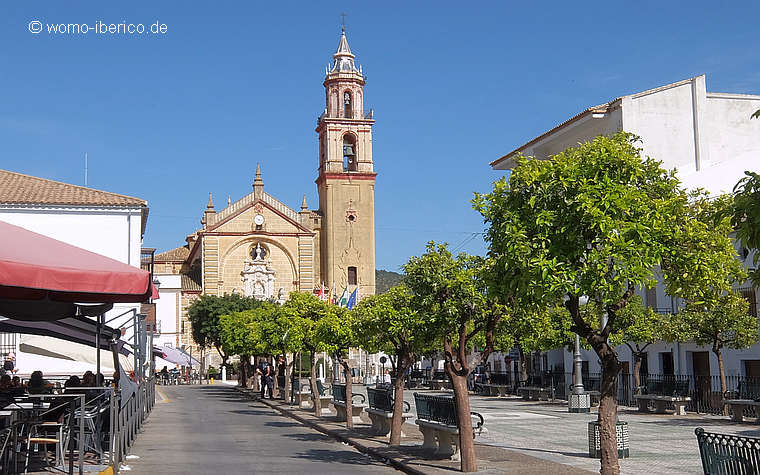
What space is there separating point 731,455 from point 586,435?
12.4 m

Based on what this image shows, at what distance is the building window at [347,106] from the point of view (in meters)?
90.8

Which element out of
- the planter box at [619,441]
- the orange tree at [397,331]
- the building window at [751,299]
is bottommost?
the planter box at [619,441]

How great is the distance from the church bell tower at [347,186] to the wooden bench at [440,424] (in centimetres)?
7081

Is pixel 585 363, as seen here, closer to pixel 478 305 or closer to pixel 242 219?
pixel 478 305

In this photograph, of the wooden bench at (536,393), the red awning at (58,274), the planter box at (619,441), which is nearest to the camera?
the red awning at (58,274)

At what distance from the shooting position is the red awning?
750 centimetres

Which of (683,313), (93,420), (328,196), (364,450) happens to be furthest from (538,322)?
(328,196)

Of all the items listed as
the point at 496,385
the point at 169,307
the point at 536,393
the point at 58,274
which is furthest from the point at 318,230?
the point at 58,274

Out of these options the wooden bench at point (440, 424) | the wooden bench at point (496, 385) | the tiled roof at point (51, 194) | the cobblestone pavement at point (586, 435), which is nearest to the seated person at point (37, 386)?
the wooden bench at point (440, 424)

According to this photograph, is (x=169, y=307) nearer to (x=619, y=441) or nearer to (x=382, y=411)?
(x=382, y=411)

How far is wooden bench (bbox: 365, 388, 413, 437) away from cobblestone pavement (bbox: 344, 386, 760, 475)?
6.98 feet

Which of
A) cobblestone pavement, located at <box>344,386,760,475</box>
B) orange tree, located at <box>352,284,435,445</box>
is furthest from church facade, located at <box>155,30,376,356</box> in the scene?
orange tree, located at <box>352,284,435,445</box>

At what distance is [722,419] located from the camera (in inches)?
1041

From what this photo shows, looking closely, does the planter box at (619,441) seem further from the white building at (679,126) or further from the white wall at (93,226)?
the white wall at (93,226)
